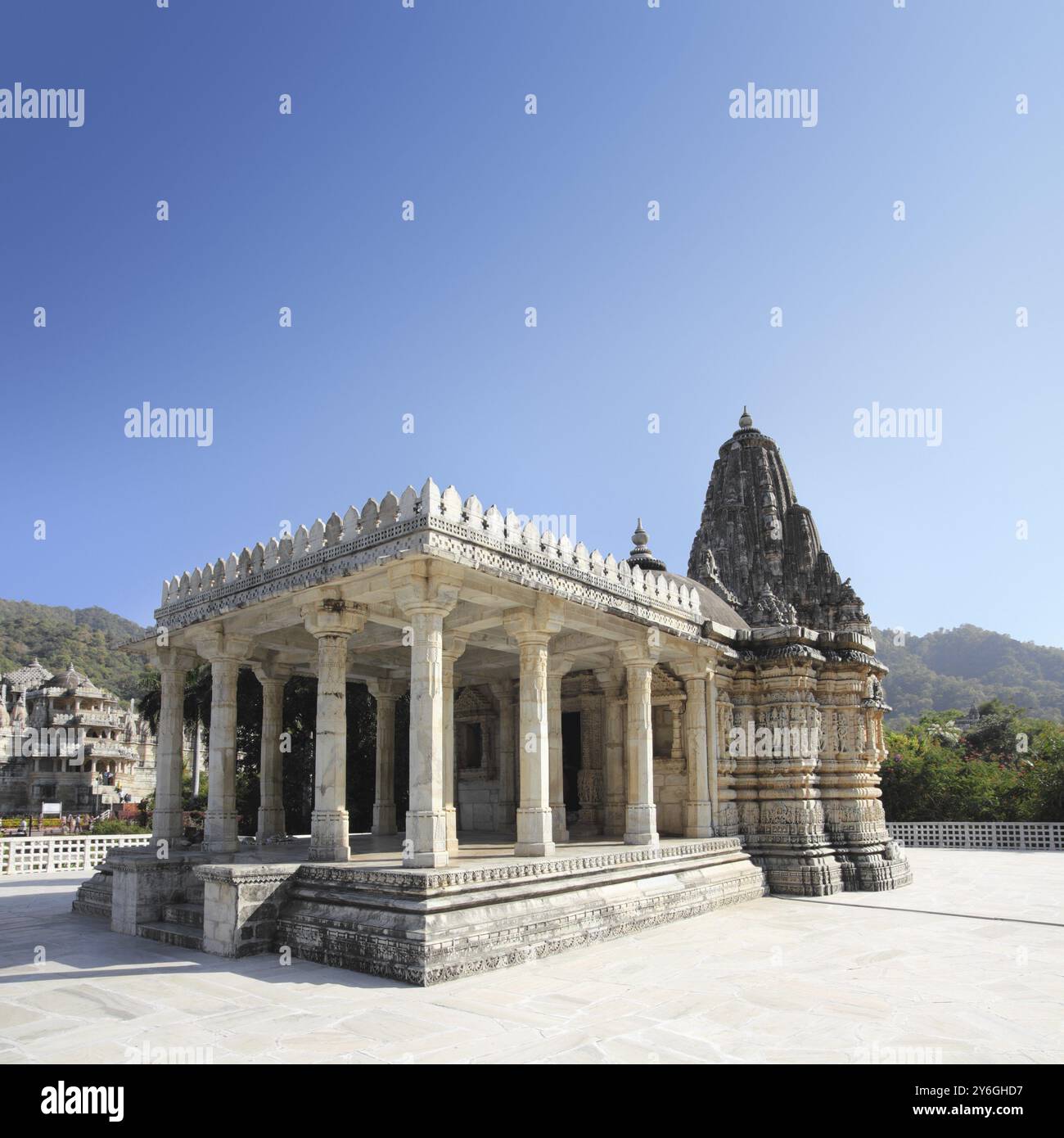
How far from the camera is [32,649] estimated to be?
322ft

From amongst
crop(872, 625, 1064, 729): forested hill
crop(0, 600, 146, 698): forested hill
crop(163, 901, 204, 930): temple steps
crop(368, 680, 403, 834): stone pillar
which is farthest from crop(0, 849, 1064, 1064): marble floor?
crop(872, 625, 1064, 729): forested hill

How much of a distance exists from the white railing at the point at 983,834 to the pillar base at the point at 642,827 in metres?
22.4

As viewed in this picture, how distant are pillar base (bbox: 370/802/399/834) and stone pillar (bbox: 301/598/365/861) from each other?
6.71 m

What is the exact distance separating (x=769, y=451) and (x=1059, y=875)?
1435cm

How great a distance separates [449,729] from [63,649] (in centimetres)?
9742

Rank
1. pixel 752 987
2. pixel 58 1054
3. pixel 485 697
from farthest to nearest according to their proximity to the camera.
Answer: pixel 485 697, pixel 752 987, pixel 58 1054

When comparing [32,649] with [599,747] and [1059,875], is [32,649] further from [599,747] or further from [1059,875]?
[1059,875]

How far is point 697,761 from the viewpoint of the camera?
680 inches

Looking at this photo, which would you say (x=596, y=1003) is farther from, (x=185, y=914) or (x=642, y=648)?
(x=642, y=648)

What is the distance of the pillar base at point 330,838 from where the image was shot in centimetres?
1179

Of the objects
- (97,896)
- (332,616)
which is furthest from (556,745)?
(97,896)

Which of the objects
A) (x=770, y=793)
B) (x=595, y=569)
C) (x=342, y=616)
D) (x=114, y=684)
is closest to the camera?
(x=342, y=616)

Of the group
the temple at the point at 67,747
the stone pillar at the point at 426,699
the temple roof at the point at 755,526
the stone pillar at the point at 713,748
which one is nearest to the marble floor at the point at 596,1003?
the stone pillar at the point at 426,699
